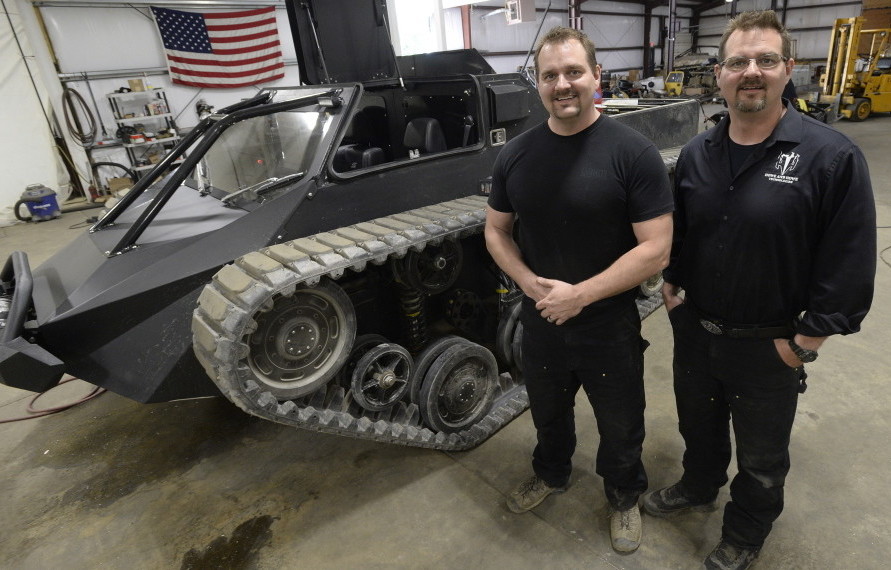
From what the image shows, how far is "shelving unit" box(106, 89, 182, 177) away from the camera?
11.2 metres

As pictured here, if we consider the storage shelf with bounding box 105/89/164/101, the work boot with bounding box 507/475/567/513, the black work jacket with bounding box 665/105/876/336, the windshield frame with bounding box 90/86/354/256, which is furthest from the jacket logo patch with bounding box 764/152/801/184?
the storage shelf with bounding box 105/89/164/101

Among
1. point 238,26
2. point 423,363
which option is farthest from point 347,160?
point 238,26

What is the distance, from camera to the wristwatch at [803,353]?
187 centimetres

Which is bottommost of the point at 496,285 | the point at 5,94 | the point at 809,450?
the point at 809,450

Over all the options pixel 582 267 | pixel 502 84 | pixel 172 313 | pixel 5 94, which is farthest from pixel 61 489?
pixel 5 94

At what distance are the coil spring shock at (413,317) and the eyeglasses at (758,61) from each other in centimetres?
197

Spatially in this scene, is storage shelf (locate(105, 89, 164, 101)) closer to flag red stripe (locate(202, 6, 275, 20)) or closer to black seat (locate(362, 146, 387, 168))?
flag red stripe (locate(202, 6, 275, 20))

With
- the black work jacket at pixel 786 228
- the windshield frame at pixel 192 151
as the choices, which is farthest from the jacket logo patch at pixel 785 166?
the windshield frame at pixel 192 151

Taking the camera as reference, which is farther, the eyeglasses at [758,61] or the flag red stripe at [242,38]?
the flag red stripe at [242,38]

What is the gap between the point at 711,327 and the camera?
2082 mm

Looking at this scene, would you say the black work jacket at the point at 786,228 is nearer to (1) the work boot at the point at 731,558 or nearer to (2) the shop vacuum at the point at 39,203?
(1) the work boot at the point at 731,558

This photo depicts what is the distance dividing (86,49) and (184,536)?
1189 cm

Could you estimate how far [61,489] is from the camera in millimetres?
3281

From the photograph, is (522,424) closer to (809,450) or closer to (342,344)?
(342,344)
